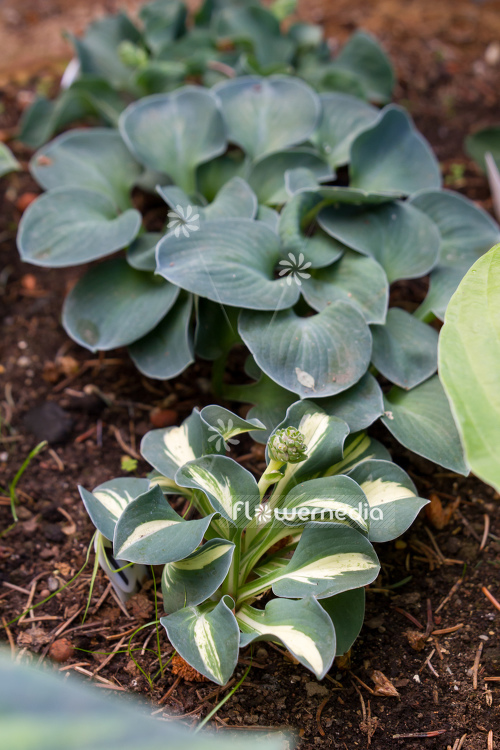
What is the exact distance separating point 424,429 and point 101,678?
810 mm

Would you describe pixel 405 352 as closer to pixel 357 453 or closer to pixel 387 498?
pixel 357 453

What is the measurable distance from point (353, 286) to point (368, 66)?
1.20 m

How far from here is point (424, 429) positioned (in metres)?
1.25

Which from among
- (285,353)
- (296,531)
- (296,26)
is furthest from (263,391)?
(296,26)

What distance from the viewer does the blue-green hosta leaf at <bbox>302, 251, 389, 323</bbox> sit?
136cm

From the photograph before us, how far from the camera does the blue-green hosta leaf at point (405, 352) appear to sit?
1.35 m

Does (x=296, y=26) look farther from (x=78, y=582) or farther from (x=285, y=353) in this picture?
(x=78, y=582)

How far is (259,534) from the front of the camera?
1148 millimetres

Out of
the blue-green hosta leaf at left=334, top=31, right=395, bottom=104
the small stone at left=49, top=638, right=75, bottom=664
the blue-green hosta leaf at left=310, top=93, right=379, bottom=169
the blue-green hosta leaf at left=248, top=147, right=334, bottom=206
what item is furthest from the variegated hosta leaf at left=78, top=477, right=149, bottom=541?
the blue-green hosta leaf at left=334, top=31, right=395, bottom=104

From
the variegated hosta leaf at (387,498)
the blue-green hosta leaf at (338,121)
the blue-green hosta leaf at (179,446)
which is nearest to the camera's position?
the variegated hosta leaf at (387,498)

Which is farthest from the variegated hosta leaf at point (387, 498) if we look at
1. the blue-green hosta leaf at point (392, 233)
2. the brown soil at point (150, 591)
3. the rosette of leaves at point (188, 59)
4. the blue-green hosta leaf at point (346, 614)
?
the rosette of leaves at point (188, 59)
